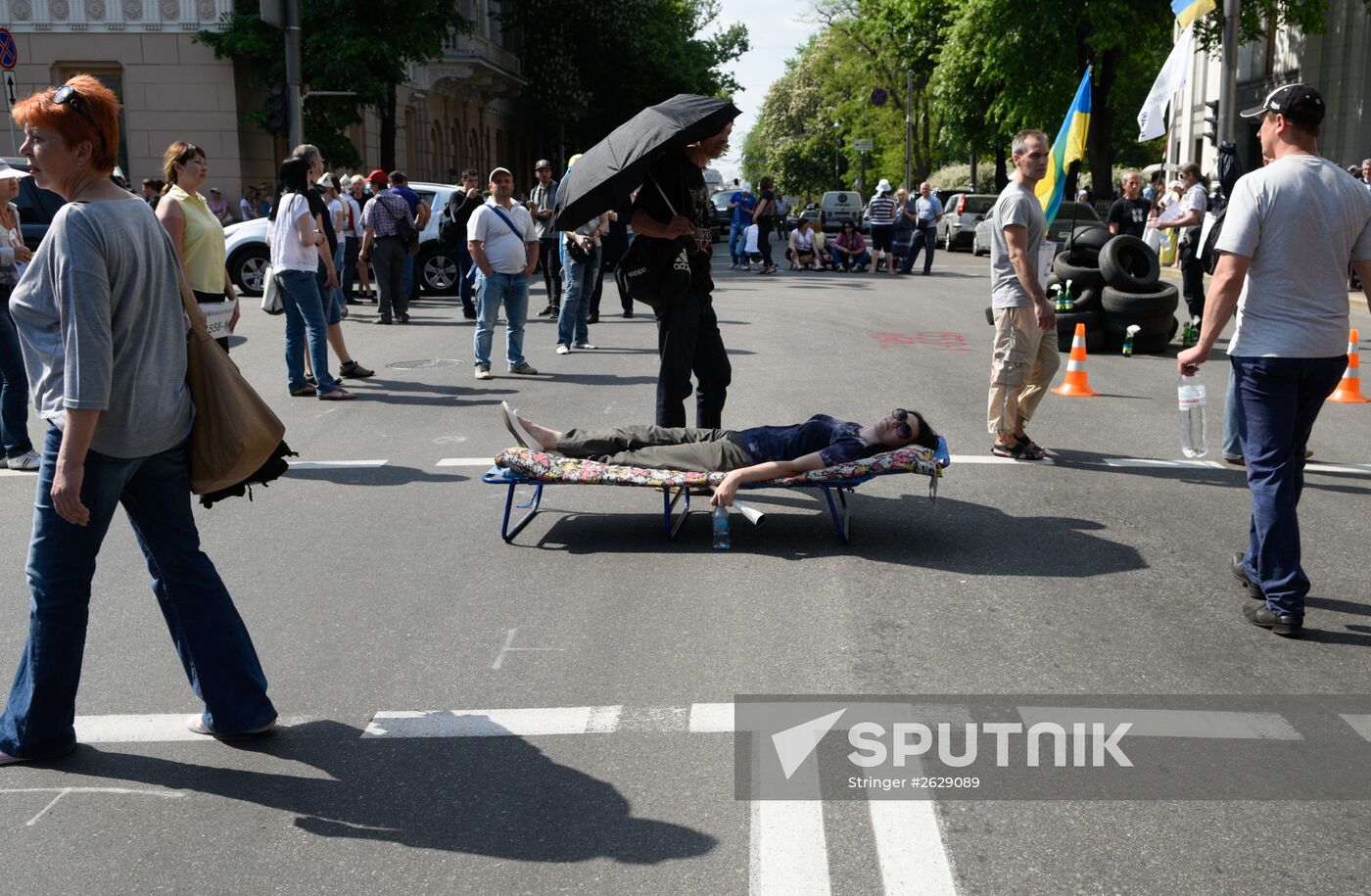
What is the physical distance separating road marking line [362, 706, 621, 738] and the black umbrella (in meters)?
3.03

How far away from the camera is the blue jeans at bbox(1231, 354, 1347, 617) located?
209 inches

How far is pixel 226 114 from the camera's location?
31.7 m

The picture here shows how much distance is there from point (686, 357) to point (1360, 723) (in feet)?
13.1

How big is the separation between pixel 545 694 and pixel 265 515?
3.27 metres

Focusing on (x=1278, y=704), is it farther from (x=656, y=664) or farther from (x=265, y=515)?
(x=265, y=515)

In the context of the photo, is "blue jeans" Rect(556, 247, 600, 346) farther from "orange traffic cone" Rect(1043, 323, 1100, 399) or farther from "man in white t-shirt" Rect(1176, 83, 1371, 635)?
"man in white t-shirt" Rect(1176, 83, 1371, 635)

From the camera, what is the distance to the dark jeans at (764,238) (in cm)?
2875

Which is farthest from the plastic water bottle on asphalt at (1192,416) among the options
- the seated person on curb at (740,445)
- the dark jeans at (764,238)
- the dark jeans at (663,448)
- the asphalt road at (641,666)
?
the dark jeans at (764,238)

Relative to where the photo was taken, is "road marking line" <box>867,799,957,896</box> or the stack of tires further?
the stack of tires

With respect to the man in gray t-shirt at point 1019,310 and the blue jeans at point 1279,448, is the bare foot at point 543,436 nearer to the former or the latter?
the man in gray t-shirt at point 1019,310

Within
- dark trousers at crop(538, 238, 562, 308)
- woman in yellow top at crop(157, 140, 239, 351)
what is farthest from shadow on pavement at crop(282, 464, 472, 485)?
dark trousers at crop(538, 238, 562, 308)

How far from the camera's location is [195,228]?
27.2 feet

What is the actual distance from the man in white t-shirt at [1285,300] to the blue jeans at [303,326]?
736cm

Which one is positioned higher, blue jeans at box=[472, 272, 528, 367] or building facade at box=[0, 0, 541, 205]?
building facade at box=[0, 0, 541, 205]
